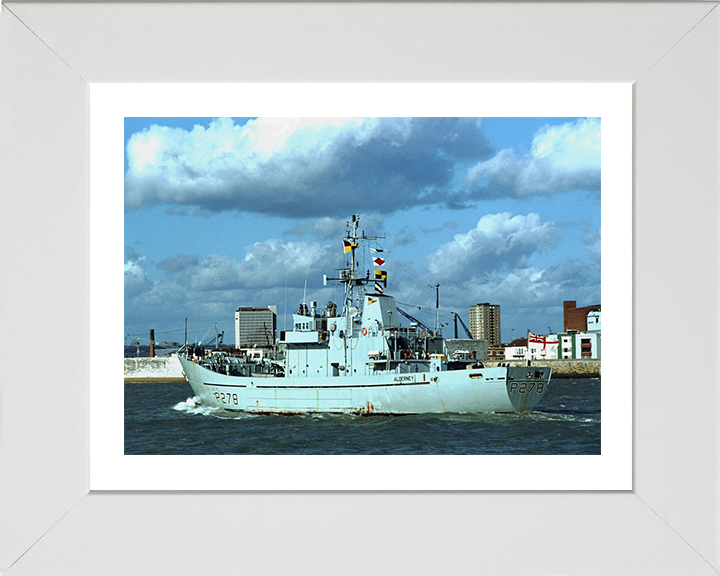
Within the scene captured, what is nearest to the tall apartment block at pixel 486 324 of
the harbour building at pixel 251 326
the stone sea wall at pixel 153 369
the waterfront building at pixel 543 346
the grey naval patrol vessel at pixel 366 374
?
the waterfront building at pixel 543 346

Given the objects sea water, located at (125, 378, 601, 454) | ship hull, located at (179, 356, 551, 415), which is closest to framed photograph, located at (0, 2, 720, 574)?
sea water, located at (125, 378, 601, 454)

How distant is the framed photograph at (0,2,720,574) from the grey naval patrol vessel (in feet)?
29.9

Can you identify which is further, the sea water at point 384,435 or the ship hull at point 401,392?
the ship hull at point 401,392

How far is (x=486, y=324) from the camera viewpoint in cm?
3459

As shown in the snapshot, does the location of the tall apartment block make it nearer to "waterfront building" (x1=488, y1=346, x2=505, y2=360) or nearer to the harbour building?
"waterfront building" (x1=488, y1=346, x2=505, y2=360)

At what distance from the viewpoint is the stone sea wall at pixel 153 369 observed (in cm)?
3725

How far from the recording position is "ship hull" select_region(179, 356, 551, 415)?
12055mm

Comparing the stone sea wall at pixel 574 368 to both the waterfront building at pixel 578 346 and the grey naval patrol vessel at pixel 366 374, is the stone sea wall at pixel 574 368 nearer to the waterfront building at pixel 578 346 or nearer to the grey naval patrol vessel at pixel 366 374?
the waterfront building at pixel 578 346
